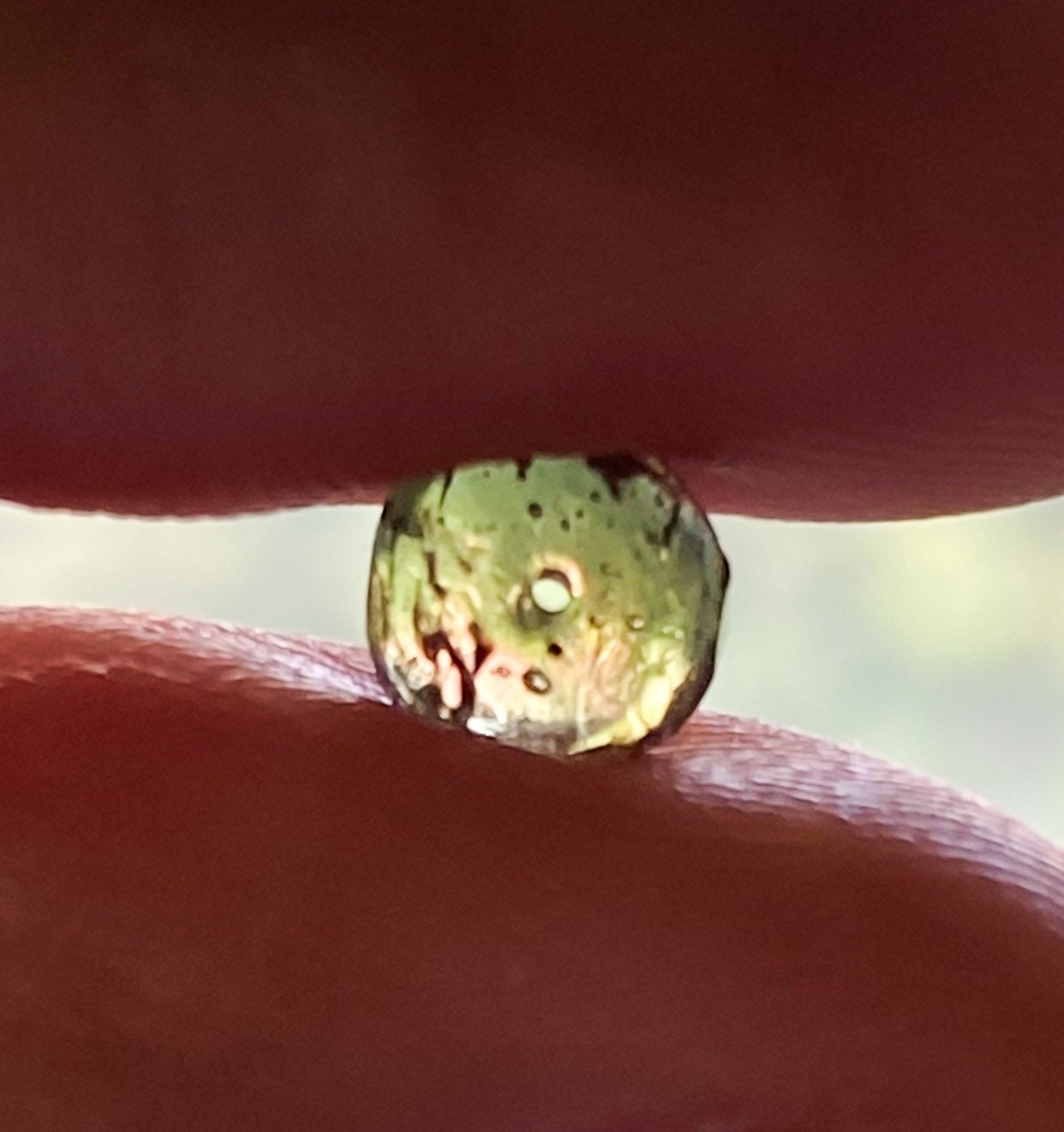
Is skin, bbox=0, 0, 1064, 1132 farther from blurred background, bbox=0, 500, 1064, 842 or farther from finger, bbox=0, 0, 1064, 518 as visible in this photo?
blurred background, bbox=0, 500, 1064, 842

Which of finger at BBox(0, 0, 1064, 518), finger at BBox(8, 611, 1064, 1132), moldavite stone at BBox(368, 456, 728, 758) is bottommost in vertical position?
finger at BBox(8, 611, 1064, 1132)

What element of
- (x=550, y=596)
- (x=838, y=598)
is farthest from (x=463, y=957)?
(x=838, y=598)

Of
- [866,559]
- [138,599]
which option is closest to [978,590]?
[866,559]

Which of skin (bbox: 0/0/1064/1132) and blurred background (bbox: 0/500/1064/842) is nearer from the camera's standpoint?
skin (bbox: 0/0/1064/1132)

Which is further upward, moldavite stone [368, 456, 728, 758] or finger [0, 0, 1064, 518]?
finger [0, 0, 1064, 518]

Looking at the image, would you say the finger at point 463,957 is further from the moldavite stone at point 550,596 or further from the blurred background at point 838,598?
the blurred background at point 838,598

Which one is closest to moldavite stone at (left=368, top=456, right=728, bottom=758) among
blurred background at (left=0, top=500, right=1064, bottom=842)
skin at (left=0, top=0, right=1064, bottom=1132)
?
skin at (left=0, top=0, right=1064, bottom=1132)
